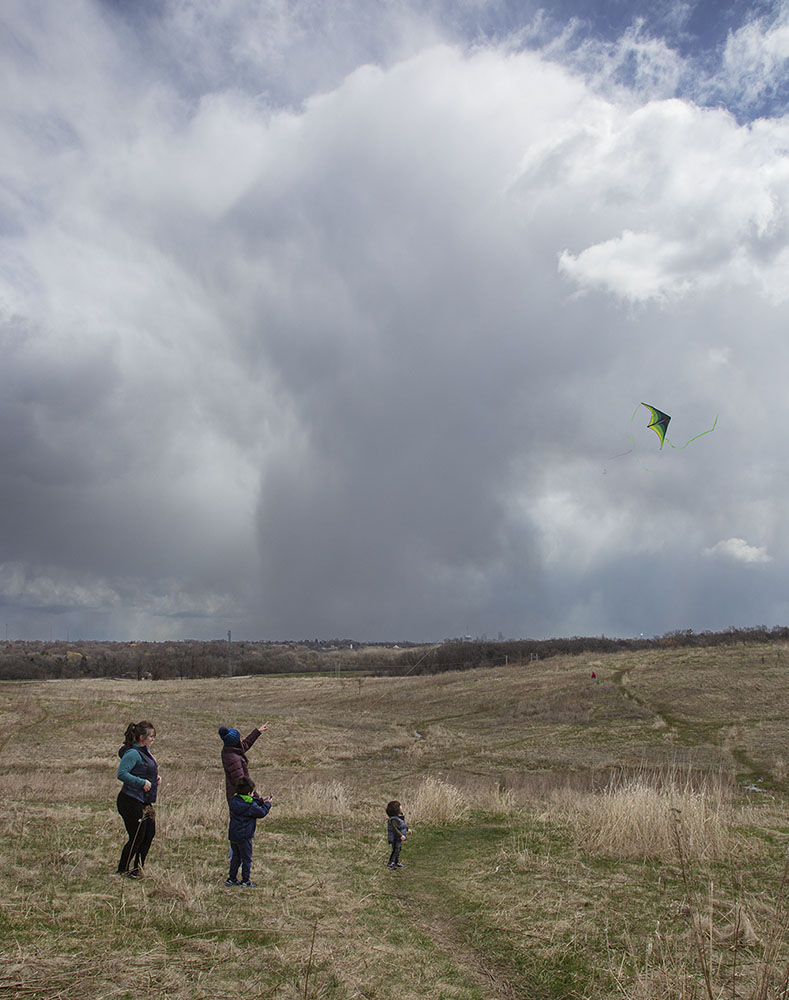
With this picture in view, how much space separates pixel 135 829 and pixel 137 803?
0.31m

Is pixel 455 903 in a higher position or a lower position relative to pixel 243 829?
lower

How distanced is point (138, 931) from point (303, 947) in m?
1.47

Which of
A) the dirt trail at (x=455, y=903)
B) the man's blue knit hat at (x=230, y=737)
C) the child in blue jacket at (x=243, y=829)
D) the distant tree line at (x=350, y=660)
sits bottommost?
the distant tree line at (x=350, y=660)

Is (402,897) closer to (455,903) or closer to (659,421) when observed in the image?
(455,903)

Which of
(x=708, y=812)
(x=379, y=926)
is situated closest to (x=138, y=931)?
(x=379, y=926)

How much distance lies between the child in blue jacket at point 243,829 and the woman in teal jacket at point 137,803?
3.11 ft

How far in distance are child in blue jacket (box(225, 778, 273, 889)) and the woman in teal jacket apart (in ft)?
3.11

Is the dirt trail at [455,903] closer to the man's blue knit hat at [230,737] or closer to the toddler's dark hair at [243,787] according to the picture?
the toddler's dark hair at [243,787]

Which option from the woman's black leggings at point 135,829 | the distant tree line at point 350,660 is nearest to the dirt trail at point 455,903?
the woman's black leggings at point 135,829

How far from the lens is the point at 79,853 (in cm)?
879

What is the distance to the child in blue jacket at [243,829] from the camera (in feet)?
26.4

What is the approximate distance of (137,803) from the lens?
25.5 feet

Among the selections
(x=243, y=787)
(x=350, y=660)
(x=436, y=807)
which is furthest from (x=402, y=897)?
(x=350, y=660)

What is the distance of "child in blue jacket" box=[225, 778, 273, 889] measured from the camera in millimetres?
8039
